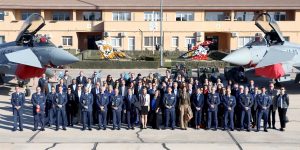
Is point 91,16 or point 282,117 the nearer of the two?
point 282,117

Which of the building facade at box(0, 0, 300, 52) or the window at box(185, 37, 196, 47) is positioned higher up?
the building facade at box(0, 0, 300, 52)

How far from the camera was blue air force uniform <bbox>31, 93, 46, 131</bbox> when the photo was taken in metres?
15.3

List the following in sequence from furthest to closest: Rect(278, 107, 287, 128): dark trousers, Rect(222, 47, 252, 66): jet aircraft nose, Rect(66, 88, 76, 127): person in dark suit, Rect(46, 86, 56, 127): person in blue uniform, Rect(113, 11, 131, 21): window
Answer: Rect(113, 11, 131, 21): window
Rect(222, 47, 252, 66): jet aircraft nose
Rect(66, 88, 76, 127): person in dark suit
Rect(46, 86, 56, 127): person in blue uniform
Rect(278, 107, 287, 128): dark trousers

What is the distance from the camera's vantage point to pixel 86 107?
1536cm

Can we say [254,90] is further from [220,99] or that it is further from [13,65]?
[13,65]

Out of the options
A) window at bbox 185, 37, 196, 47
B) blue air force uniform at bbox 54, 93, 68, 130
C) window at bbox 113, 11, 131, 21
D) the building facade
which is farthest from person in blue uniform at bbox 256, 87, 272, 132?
window at bbox 113, 11, 131, 21

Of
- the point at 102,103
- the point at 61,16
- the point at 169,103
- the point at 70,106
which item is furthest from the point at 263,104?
the point at 61,16

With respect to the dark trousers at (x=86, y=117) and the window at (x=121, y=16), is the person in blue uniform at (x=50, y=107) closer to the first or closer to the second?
the dark trousers at (x=86, y=117)

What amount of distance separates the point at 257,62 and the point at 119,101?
983 centimetres

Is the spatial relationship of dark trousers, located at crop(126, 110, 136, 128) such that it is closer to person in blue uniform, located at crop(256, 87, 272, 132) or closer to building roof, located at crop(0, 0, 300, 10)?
person in blue uniform, located at crop(256, 87, 272, 132)

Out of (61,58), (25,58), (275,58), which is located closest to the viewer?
(25,58)

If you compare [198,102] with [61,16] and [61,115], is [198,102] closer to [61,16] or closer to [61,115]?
[61,115]

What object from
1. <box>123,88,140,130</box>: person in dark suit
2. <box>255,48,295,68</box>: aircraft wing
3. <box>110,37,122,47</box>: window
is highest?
<box>110,37,122,47</box>: window

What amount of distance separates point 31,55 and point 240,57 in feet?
32.5
